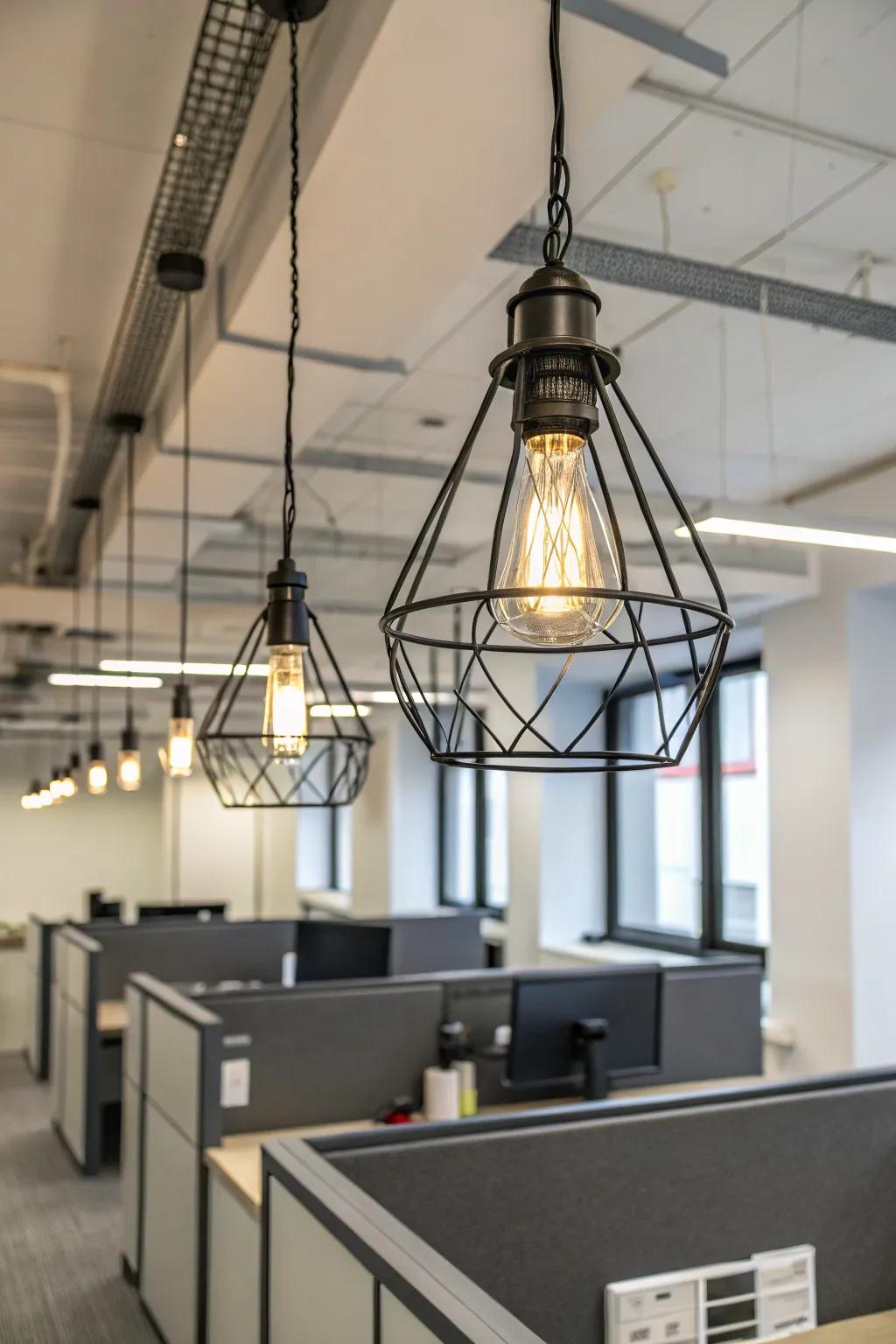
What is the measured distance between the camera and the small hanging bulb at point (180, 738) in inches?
116

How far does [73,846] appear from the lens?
13.0 meters

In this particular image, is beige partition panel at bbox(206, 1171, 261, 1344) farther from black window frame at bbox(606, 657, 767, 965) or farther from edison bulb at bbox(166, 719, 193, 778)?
black window frame at bbox(606, 657, 767, 965)

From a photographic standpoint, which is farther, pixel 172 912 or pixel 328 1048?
pixel 172 912

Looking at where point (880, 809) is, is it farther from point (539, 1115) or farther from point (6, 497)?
point (6, 497)

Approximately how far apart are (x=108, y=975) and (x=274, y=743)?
15.1ft

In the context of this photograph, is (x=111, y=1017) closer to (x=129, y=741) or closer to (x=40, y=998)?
(x=129, y=741)

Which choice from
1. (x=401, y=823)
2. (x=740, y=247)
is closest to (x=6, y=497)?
(x=740, y=247)

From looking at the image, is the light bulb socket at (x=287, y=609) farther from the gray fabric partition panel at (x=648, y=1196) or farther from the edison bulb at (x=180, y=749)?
the edison bulb at (x=180, y=749)

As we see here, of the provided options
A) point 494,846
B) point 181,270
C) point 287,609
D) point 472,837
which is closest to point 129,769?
point 181,270

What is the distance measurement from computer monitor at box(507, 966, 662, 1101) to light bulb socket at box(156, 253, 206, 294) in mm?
2075

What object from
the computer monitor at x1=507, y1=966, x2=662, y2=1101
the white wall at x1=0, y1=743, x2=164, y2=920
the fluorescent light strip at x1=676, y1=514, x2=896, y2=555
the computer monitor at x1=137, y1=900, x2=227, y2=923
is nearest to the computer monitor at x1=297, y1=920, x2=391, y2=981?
the computer monitor at x1=507, y1=966, x2=662, y2=1101

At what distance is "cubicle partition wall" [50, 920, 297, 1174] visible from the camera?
5266 millimetres

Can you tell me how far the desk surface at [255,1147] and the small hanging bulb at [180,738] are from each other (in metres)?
0.92

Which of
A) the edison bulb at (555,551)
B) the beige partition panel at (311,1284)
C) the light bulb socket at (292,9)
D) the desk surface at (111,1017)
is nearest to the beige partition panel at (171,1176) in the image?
the beige partition panel at (311,1284)
